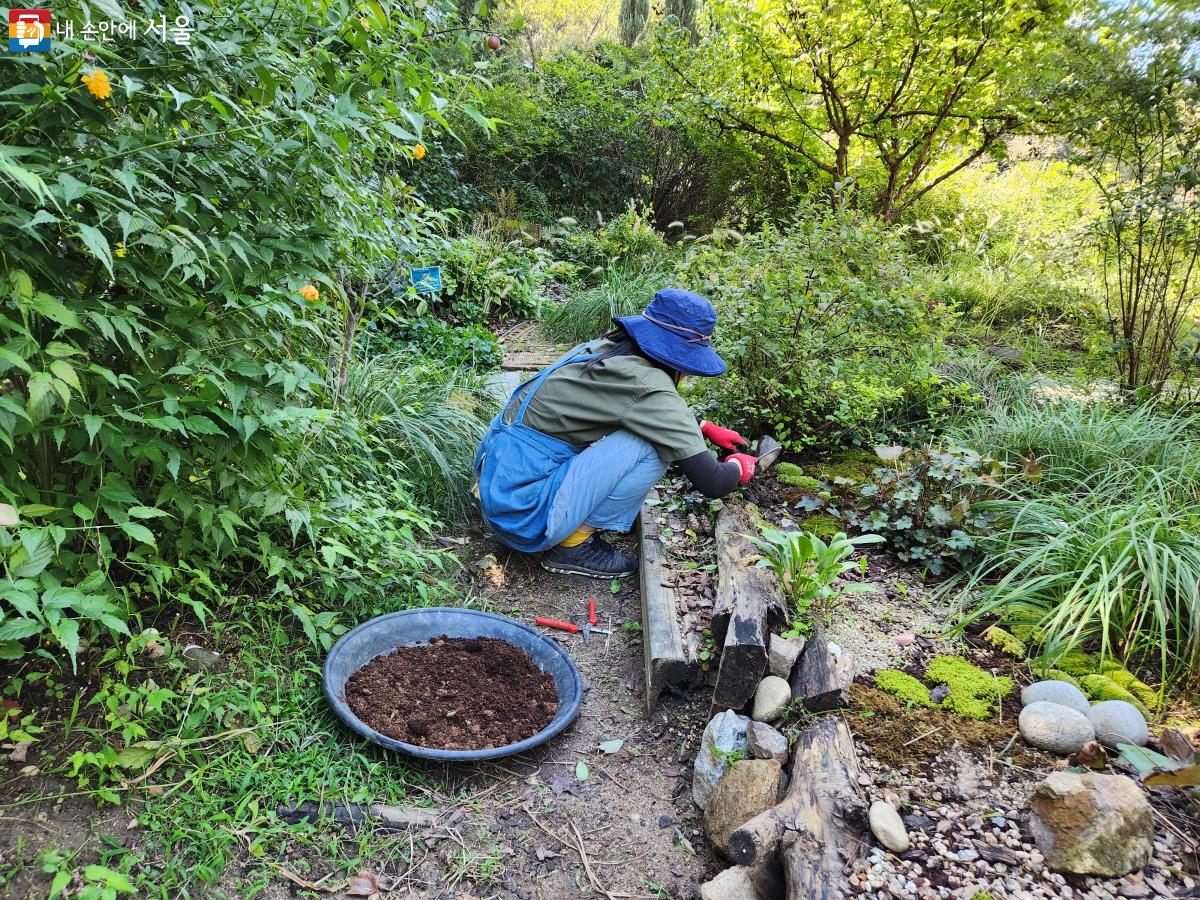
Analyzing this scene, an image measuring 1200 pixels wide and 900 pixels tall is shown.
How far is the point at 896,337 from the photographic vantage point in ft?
13.1

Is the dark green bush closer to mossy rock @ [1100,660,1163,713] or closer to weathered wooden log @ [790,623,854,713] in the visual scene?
weathered wooden log @ [790,623,854,713]

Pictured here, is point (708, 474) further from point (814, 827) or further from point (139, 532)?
point (139, 532)

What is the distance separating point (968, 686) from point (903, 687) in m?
0.21

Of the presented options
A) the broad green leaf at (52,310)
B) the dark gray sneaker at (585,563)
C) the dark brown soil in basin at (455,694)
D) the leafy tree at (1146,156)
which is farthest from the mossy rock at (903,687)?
the leafy tree at (1146,156)

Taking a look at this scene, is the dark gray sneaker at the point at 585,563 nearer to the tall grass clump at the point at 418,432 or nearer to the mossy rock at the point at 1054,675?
the tall grass clump at the point at 418,432

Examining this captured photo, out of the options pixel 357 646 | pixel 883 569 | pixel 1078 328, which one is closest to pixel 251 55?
pixel 357 646

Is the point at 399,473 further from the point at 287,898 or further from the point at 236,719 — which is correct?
the point at 287,898

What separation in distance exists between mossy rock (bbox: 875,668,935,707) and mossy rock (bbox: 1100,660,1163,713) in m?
0.59

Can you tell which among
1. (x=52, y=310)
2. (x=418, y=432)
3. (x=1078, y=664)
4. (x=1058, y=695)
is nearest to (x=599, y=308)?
(x=418, y=432)

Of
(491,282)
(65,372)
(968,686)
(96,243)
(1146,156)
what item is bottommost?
(968,686)

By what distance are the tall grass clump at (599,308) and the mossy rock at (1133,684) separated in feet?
15.5

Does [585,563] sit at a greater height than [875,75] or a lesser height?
lesser

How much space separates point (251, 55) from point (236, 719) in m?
1.84

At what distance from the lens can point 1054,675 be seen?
2.32 metres
